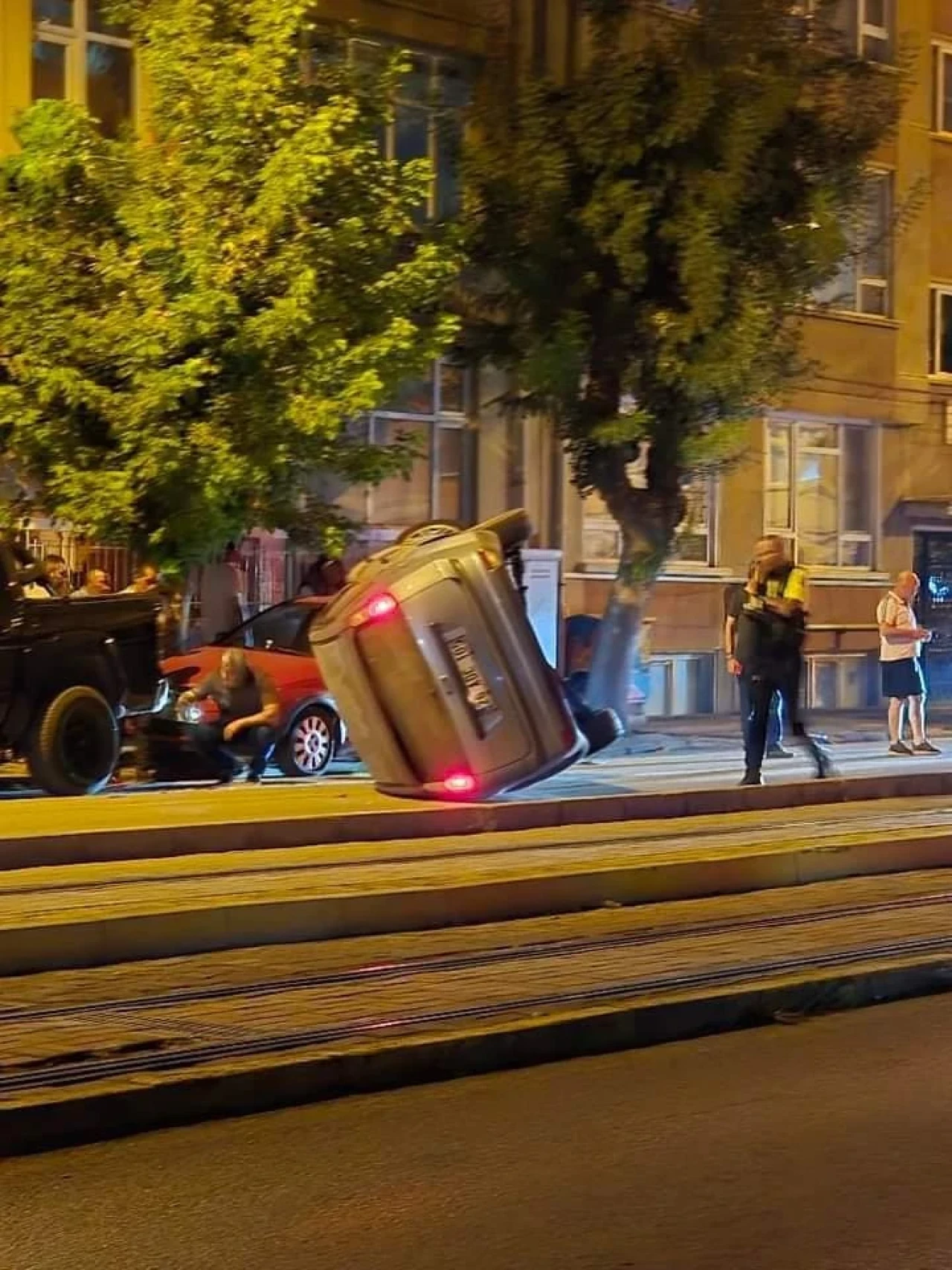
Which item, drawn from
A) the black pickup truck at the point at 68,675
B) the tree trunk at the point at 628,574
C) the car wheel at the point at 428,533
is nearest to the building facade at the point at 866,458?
the tree trunk at the point at 628,574

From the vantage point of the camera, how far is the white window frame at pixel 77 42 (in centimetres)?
2022

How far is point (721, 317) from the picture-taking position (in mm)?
18297

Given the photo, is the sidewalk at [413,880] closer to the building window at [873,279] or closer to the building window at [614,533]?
the building window at [614,533]

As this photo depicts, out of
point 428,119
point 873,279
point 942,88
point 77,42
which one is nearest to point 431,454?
point 428,119

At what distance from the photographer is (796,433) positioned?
88.6ft

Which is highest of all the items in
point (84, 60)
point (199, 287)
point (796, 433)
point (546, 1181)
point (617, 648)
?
point (84, 60)

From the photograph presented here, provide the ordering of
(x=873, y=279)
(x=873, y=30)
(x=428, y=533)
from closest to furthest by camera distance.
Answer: (x=428, y=533)
(x=873, y=30)
(x=873, y=279)

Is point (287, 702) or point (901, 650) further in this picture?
point (901, 650)

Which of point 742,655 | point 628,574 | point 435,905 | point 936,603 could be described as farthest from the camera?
point 936,603

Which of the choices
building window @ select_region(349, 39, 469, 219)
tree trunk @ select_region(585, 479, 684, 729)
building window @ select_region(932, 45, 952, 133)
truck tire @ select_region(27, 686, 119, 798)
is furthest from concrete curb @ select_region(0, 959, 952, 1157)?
building window @ select_region(932, 45, 952, 133)

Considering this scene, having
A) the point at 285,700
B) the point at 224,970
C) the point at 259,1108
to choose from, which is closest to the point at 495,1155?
the point at 259,1108

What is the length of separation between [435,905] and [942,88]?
842 inches

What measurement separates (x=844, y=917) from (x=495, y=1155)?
4563 millimetres

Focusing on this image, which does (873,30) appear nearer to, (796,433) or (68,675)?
(796,433)
